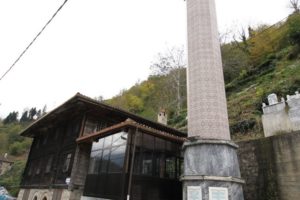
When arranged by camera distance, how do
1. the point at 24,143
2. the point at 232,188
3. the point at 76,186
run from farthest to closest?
the point at 24,143, the point at 76,186, the point at 232,188

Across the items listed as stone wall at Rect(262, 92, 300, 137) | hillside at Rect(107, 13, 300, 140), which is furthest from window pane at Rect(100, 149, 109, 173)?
hillside at Rect(107, 13, 300, 140)

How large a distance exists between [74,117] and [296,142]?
40.9 feet

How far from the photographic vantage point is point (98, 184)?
11.0 meters

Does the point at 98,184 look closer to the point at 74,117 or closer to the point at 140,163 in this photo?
the point at 140,163

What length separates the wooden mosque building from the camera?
394 inches

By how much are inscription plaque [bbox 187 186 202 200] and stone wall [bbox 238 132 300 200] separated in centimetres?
309

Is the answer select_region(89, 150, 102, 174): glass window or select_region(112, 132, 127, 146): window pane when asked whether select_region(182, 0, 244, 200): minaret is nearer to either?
select_region(112, 132, 127, 146): window pane

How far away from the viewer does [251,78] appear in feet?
83.0

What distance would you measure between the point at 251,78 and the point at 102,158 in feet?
65.2

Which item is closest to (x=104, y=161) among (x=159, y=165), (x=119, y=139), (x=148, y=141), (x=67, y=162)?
(x=119, y=139)

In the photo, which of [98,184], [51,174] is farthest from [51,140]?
[98,184]

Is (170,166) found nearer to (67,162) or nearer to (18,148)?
(67,162)

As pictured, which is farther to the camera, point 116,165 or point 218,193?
point 116,165

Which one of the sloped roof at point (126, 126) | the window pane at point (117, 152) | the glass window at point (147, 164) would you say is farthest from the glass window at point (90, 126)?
the glass window at point (147, 164)
